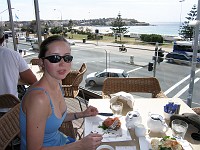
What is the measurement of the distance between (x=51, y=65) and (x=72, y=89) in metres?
1.74

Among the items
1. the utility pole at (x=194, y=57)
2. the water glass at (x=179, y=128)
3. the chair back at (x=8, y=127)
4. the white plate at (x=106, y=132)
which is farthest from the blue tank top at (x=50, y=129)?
the utility pole at (x=194, y=57)

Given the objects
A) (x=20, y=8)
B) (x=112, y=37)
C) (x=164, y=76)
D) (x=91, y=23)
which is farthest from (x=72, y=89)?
(x=112, y=37)

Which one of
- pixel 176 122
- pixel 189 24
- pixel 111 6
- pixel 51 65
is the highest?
pixel 111 6

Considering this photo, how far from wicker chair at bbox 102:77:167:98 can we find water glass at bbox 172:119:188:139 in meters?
1.06

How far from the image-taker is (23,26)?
4.64 metres

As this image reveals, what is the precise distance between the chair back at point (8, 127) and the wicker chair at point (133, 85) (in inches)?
45.8

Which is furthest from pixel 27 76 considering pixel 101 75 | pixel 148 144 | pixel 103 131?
pixel 101 75

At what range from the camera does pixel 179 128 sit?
50.6 inches

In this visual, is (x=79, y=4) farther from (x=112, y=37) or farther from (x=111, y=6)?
(x=112, y=37)

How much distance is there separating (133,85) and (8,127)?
1512 millimetres

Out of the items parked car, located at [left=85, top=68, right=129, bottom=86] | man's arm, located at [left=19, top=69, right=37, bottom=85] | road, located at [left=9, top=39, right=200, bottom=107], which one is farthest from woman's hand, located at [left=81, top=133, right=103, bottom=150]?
parked car, located at [left=85, top=68, right=129, bottom=86]

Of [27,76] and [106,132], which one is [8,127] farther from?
[27,76]

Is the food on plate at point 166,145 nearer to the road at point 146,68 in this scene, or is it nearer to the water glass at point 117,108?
the water glass at point 117,108

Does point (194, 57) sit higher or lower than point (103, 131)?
higher
